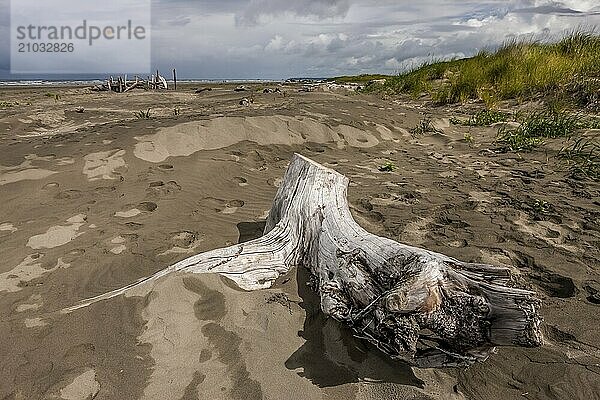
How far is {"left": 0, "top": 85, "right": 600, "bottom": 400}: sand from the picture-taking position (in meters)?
1.93

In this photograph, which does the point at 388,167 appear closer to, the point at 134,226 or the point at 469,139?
the point at 469,139

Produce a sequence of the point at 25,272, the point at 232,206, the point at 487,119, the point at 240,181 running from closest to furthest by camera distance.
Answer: the point at 25,272, the point at 232,206, the point at 240,181, the point at 487,119

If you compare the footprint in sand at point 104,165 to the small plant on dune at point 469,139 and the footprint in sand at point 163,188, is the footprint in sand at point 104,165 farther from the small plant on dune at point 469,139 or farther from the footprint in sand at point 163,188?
the small plant on dune at point 469,139

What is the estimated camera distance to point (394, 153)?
659 cm

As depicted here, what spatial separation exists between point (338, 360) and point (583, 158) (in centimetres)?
453

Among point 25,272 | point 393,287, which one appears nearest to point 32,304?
point 25,272

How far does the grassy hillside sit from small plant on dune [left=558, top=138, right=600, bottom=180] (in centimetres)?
335

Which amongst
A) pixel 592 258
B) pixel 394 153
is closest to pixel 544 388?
pixel 592 258

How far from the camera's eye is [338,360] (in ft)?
6.57

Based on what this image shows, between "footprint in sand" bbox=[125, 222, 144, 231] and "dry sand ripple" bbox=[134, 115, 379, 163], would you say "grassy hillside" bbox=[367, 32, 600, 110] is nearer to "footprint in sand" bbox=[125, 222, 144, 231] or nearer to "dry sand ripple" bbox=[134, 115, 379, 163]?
"dry sand ripple" bbox=[134, 115, 379, 163]

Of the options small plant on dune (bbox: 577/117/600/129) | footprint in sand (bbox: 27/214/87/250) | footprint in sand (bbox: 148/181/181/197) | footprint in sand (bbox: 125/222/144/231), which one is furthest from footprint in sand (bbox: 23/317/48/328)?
small plant on dune (bbox: 577/117/600/129)

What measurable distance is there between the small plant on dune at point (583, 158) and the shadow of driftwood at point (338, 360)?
3699 millimetres

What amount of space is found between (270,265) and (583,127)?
19.4 feet

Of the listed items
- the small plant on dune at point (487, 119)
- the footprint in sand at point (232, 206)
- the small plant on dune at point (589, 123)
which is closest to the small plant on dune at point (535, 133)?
the small plant on dune at point (589, 123)
